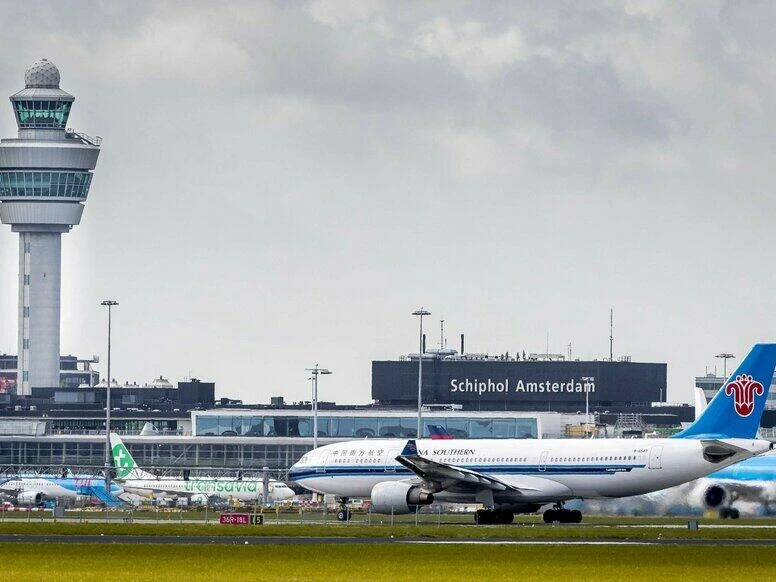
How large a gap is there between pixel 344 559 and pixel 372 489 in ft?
136

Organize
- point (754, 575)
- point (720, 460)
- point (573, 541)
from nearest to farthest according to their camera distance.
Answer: point (754, 575), point (573, 541), point (720, 460)

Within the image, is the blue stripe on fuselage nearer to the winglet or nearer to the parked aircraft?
the winglet

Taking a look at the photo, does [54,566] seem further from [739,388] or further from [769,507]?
[769,507]

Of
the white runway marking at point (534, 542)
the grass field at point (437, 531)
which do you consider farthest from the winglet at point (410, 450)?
the white runway marking at point (534, 542)

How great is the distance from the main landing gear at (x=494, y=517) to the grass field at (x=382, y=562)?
1019 inches

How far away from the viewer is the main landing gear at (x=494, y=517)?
101 metres

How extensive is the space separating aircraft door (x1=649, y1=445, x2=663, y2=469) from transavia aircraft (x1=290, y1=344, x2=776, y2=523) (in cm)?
5

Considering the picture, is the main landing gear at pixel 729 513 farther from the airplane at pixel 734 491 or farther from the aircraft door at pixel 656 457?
the aircraft door at pixel 656 457

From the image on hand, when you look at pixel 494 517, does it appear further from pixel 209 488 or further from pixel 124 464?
pixel 124 464

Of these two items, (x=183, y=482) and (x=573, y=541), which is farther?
(x=183, y=482)

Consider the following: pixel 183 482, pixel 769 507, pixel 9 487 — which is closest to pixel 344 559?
pixel 769 507

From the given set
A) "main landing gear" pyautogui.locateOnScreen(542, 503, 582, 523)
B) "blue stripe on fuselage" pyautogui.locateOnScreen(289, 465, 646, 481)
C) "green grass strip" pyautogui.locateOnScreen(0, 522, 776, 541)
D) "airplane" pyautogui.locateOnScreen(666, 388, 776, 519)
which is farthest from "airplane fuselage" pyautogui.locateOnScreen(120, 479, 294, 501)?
"green grass strip" pyautogui.locateOnScreen(0, 522, 776, 541)

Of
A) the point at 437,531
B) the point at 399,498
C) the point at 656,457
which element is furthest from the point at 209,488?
the point at 437,531

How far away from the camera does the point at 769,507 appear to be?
108 metres
